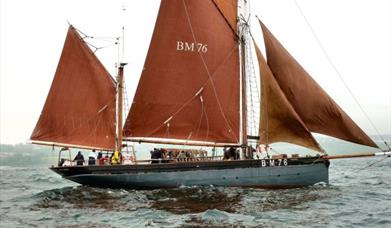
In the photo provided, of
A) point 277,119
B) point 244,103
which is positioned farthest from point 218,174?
point 244,103

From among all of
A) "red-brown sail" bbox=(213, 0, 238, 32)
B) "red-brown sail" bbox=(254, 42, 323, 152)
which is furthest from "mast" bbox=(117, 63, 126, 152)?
"red-brown sail" bbox=(254, 42, 323, 152)

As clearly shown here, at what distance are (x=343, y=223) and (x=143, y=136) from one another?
1688cm

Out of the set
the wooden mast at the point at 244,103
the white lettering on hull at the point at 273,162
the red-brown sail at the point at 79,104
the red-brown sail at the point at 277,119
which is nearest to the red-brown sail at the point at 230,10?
the wooden mast at the point at 244,103

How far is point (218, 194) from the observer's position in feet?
95.0

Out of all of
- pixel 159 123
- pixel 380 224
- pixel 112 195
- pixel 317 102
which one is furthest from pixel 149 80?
pixel 380 224

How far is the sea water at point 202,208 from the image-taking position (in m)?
21.3

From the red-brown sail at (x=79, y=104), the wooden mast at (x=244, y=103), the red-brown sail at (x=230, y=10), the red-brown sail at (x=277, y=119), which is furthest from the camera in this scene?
the red-brown sail at (x=230, y=10)

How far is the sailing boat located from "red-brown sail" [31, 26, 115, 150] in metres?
0.07

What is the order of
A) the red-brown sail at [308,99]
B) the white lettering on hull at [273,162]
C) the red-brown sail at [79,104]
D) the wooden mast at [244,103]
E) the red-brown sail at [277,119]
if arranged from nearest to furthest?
the white lettering on hull at [273,162]
the red-brown sail at [277,119]
the red-brown sail at [308,99]
the wooden mast at [244,103]
the red-brown sail at [79,104]

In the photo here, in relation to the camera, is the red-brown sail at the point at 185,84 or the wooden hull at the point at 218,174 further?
the red-brown sail at the point at 185,84

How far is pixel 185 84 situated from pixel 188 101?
3.87 ft

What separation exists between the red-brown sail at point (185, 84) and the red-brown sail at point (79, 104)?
2120mm

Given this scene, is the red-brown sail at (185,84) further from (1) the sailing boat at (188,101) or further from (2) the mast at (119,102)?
(2) the mast at (119,102)

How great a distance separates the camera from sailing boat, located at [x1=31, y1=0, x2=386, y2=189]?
1281 inches
